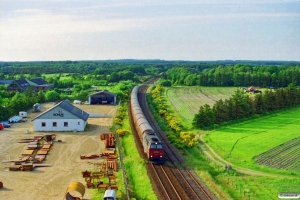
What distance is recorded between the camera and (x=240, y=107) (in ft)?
192

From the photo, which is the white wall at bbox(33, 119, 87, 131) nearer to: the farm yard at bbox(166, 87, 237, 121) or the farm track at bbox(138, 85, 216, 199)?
the farm track at bbox(138, 85, 216, 199)

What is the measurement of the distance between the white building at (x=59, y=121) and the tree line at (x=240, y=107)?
1642 centimetres

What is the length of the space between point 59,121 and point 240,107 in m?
28.2

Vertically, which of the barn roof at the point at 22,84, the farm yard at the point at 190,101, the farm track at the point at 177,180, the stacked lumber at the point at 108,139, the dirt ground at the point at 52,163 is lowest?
the farm yard at the point at 190,101

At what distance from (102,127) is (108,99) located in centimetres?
2552

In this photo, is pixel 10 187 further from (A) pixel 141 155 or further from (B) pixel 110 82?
(B) pixel 110 82

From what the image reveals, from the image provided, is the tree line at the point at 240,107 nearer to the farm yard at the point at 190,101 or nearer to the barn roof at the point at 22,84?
the farm yard at the point at 190,101

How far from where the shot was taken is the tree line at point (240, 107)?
52.5 meters

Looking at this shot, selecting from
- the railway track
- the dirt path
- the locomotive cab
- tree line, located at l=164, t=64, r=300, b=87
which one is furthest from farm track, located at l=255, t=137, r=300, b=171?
tree line, located at l=164, t=64, r=300, b=87

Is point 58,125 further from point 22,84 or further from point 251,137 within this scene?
point 22,84

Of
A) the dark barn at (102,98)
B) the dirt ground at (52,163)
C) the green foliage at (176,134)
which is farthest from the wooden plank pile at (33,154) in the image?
the dark barn at (102,98)

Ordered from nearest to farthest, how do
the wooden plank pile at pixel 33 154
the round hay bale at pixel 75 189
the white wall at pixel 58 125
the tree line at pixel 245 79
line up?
the round hay bale at pixel 75 189, the wooden plank pile at pixel 33 154, the white wall at pixel 58 125, the tree line at pixel 245 79

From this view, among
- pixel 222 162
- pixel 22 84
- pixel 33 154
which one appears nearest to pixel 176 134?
pixel 222 162

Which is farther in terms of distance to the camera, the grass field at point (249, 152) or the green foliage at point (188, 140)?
the green foliage at point (188, 140)
